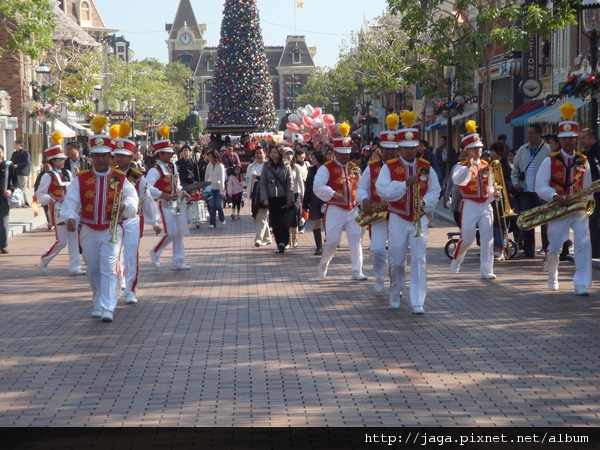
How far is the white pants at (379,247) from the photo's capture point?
42.9 feet

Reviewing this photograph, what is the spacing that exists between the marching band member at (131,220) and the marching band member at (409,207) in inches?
103

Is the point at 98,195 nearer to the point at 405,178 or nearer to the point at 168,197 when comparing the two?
the point at 405,178

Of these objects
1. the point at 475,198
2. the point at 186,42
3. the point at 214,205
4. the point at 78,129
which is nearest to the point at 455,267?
the point at 475,198

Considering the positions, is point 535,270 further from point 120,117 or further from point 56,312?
point 120,117

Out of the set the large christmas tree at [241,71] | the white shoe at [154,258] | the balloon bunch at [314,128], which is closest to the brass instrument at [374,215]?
the white shoe at [154,258]

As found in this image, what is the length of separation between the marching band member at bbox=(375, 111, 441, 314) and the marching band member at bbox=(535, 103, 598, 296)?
1.76 metres

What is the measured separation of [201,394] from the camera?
25.5ft

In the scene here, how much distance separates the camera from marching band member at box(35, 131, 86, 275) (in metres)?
16.0

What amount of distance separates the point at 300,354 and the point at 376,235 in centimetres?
426

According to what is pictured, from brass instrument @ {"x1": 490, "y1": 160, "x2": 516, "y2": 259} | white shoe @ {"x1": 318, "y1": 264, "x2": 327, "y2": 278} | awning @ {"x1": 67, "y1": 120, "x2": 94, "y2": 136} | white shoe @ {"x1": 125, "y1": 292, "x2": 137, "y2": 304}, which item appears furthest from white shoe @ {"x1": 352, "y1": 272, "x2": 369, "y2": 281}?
awning @ {"x1": 67, "y1": 120, "x2": 94, "y2": 136}

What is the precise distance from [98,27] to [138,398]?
108 m

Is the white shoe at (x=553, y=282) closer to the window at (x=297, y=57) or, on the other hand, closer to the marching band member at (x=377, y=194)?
the marching band member at (x=377, y=194)

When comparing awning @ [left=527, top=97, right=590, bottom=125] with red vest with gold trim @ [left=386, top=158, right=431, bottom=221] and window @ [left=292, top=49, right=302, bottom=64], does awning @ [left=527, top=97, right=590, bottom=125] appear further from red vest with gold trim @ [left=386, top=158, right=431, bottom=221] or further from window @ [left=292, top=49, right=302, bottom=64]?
window @ [left=292, top=49, right=302, bottom=64]

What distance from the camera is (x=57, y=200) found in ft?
56.1
